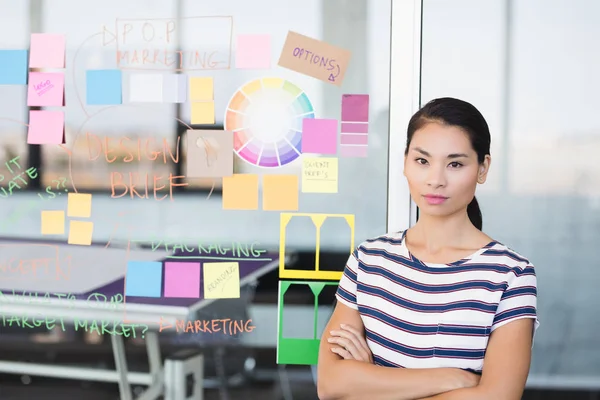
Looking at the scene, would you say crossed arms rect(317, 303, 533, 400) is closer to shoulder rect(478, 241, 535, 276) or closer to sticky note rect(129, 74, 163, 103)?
shoulder rect(478, 241, 535, 276)

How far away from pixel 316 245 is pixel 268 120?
1.31ft

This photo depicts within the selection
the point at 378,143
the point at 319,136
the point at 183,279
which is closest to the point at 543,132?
the point at 378,143

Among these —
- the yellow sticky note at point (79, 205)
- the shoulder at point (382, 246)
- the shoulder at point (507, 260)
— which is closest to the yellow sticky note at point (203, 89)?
the yellow sticky note at point (79, 205)

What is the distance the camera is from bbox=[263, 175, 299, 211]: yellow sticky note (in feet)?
6.81

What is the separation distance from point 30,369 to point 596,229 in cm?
182

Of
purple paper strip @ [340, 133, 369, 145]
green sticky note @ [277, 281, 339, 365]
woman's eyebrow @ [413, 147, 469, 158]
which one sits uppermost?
purple paper strip @ [340, 133, 369, 145]

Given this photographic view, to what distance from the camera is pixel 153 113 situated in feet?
6.90

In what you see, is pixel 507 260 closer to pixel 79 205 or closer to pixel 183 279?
pixel 183 279

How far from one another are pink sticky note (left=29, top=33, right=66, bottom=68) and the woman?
45.9 inches

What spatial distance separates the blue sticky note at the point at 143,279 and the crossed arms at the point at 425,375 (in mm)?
726

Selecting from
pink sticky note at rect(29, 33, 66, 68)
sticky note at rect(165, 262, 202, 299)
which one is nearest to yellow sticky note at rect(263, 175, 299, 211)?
sticky note at rect(165, 262, 202, 299)

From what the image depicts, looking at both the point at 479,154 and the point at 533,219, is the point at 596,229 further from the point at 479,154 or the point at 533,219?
the point at 479,154

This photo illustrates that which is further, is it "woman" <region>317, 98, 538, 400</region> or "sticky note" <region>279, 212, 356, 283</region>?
"sticky note" <region>279, 212, 356, 283</region>

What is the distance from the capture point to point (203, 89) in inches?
82.1
